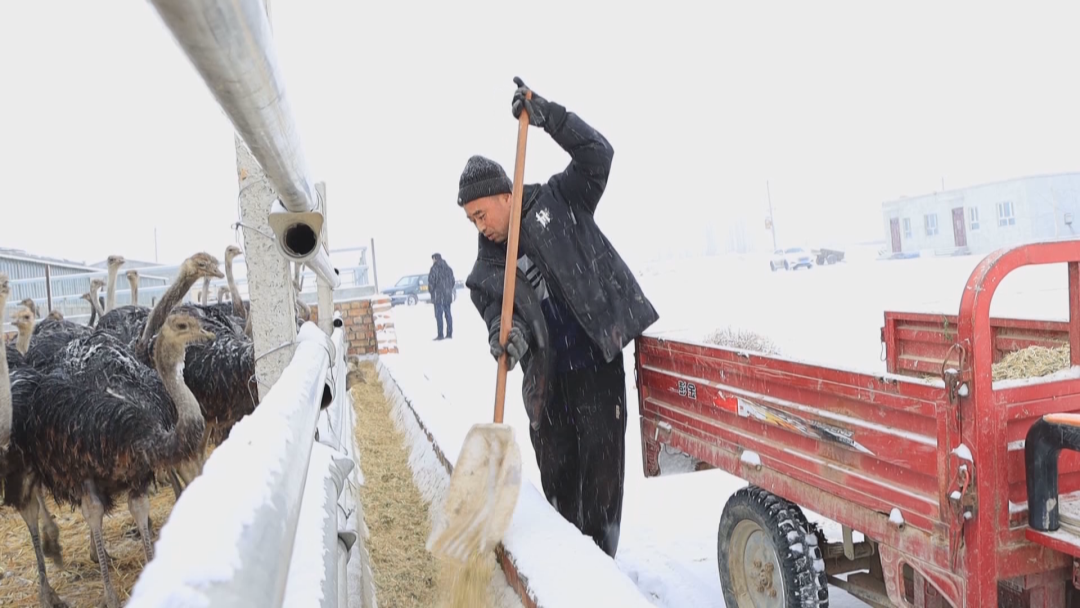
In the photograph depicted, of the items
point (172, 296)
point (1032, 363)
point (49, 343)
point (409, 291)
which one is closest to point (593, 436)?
point (1032, 363)

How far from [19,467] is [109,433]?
2.61 feet

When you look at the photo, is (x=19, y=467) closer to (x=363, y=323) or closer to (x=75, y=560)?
(x=75, y=560)

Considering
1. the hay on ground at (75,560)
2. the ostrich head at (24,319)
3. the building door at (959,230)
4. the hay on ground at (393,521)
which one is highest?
the building door at (959,230)

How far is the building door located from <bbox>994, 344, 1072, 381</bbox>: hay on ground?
40.4 m

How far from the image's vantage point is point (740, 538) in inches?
149

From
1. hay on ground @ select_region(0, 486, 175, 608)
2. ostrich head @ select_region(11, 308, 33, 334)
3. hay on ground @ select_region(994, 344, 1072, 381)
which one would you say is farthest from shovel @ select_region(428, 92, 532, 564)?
ostrich head @ select_region(11, 308, 33, 334)

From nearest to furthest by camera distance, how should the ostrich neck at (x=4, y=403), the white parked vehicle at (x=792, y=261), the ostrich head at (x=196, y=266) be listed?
1. the ostrich neck at (x=4, y=403)
2. the ostrich head at (x=196, y=266)
3. the white parked vehicle at (x=792, y=261)

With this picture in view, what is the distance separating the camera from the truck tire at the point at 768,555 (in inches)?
129

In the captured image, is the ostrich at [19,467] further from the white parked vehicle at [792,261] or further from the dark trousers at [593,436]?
the white parked vehicle at [792,261]

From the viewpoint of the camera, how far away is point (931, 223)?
41.4 meters

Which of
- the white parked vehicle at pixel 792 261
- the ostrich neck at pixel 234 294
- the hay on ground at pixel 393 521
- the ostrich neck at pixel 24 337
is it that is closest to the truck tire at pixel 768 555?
the hay on ground at pixel 393 521

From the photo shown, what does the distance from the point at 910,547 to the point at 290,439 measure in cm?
236

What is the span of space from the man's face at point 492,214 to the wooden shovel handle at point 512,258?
0.52 feet

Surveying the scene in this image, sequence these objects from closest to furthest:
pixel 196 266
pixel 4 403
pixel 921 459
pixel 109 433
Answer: pixel 921 459, pixel 4 403, pixel 109 433, pixel 196 266
